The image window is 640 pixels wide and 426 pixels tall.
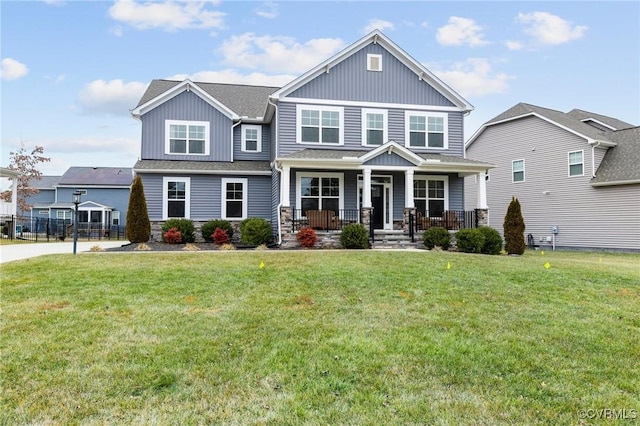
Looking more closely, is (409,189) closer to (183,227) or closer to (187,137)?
(183,227)

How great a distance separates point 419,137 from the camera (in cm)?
1789

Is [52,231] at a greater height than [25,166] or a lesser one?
lesser

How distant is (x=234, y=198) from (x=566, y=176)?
15767mm

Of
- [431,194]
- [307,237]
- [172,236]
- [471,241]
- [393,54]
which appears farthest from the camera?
[431,194]

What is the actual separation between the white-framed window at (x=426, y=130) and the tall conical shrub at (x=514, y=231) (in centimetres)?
451

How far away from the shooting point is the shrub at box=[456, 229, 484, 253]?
1427 centimetres

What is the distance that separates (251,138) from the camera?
19.6 metres

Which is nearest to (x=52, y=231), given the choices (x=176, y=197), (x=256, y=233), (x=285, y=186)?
(x=176, y=197)

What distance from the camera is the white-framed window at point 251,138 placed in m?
19.5

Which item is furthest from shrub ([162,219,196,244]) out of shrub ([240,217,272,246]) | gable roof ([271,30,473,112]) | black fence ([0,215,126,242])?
black fence ([0,215,126,242])

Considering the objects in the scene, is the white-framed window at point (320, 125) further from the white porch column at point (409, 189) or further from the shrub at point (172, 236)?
the shrub at point (172, 236)

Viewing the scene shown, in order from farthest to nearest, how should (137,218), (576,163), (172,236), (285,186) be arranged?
1. (576,163)
2. (172,236)
3. (137,218)
4. (285,186)

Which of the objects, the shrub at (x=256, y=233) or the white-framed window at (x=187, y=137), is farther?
the white-framed window at (x=187, y=137)
